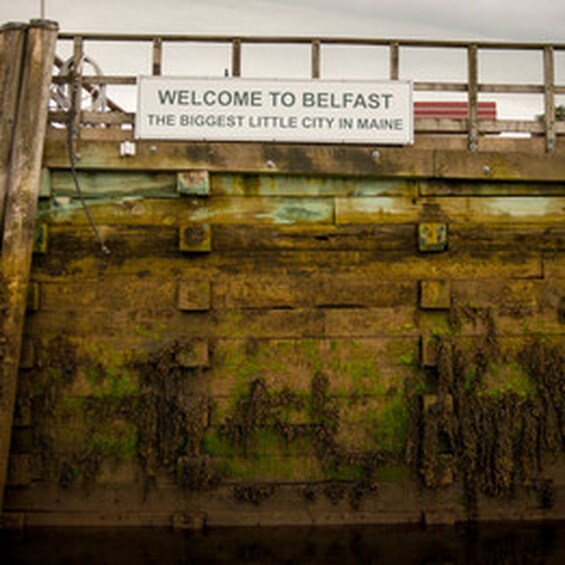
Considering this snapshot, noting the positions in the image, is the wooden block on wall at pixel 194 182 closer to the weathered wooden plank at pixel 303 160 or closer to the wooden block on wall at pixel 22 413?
the weathered wooden plank at pixel 303 160

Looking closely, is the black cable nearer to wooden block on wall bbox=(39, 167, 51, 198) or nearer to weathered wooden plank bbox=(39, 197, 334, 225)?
weathered wooden plank bbox=(39, 197, 334, 225)

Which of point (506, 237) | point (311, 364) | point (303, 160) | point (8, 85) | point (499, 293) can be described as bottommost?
point (311, 364)

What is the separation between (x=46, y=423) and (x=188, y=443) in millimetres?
1525

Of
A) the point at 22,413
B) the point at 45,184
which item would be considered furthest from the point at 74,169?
the point at 22,413

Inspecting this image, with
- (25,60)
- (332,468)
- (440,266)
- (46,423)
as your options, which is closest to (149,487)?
(46,423)

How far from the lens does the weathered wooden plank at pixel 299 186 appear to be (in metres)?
9.34

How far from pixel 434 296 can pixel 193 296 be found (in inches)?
102

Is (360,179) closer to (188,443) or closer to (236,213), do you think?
(236,213)

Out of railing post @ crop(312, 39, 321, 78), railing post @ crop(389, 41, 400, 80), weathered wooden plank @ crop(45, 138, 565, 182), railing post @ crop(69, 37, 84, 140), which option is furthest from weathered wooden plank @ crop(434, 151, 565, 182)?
railing post @ crop(69, 37, 84, 140)

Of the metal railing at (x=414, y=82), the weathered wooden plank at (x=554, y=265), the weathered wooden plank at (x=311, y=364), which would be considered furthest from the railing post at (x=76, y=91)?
the weathered wooden plank at (x=554, y=265)

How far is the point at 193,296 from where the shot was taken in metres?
9.12

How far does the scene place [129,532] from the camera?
8.90 meters

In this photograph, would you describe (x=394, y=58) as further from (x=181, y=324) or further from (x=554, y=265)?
(x=181, y=324)

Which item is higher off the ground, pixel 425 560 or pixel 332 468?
pixel 332 468
